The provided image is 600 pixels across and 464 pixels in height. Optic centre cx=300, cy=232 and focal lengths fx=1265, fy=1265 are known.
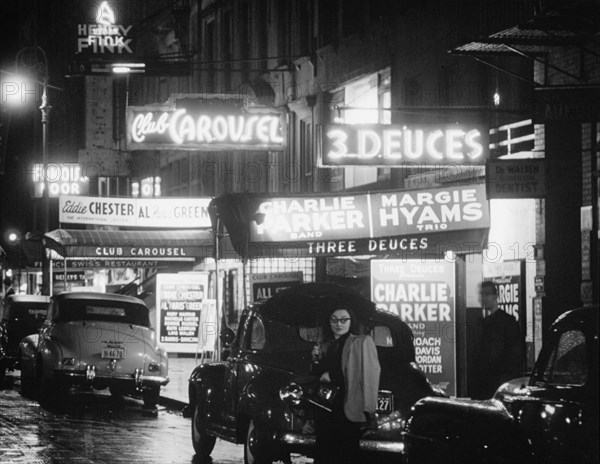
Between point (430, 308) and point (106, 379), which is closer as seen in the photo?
point (430, 308)

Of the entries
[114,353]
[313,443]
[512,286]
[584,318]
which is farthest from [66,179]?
Result: [584,318]

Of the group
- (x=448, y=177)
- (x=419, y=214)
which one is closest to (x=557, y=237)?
(x=419, y=214)

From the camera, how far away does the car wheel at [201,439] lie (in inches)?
576

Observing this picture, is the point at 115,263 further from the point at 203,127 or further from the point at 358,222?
the point at 358,222

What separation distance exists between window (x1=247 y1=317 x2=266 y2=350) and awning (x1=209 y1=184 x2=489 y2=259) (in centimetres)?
554

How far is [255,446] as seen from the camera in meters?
12.6

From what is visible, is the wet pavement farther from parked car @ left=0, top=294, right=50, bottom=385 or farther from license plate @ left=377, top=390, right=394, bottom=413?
parked car @ left=0, top=294, right=50, bottom=385

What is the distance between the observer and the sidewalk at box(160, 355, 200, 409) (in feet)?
73.5

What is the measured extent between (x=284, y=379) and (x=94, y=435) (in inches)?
206

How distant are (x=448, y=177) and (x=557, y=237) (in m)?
4.02

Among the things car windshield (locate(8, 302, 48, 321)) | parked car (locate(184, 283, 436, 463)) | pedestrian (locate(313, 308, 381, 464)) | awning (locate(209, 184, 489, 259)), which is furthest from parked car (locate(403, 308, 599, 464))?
car windshield (locate(8, 302, 48, 321))

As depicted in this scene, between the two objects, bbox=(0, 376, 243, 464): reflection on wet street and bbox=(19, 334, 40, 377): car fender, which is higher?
bbox=(19, 334, 40, 377): car fender

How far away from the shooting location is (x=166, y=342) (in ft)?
109

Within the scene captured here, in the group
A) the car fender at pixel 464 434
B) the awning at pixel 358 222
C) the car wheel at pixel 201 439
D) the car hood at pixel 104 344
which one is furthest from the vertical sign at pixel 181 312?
the car fender at pixel 464 434
